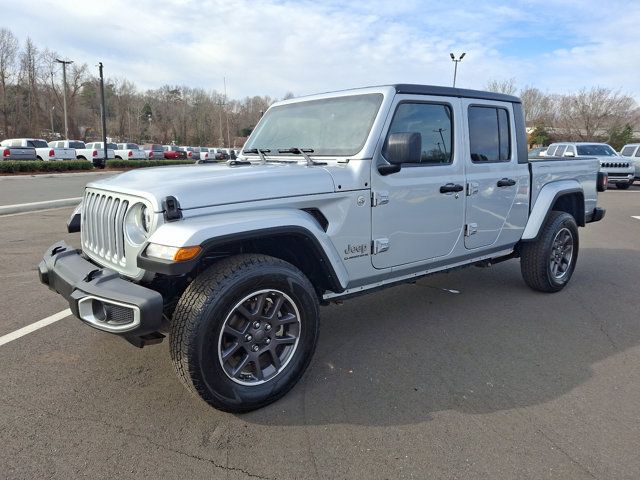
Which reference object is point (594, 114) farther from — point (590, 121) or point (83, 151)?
point (83, 151)

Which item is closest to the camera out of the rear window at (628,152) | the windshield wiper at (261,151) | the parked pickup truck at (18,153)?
the windshield wiper at (261,151)

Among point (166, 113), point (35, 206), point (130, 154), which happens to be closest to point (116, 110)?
point (166, 113)

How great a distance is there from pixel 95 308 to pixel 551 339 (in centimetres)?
348

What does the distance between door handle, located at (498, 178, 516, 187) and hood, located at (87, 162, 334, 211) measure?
6.67 feet

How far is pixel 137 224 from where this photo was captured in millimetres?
2811

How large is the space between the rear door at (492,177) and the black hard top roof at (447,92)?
5 cm

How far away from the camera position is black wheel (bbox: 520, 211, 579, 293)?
498cm

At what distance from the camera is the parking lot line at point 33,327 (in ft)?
12.5

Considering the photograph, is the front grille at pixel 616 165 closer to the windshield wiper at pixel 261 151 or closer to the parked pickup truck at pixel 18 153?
the windshield wiper at pixel 261 151

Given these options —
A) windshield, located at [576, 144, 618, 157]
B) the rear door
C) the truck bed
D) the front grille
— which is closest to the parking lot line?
the rear door

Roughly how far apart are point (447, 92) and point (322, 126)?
1112 millimetres

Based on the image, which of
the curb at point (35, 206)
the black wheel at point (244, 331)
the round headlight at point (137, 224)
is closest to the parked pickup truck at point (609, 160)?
the curb at point (35, 206)

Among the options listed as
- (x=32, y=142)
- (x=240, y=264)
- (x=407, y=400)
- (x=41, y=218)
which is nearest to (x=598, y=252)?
(x=407, y=400)

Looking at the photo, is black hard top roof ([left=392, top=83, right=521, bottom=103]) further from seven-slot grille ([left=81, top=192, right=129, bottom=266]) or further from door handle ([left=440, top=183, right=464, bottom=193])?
seven-slot grille ([left=81, top=192, right=129, bottom=266])
